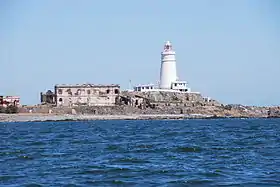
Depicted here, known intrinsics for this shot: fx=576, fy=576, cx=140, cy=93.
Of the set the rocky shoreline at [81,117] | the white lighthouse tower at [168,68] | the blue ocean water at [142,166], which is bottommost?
the blue ocean water at [142,166]

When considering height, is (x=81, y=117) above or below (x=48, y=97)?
below

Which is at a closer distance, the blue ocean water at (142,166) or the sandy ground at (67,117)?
the blue ocean water at (142,166)

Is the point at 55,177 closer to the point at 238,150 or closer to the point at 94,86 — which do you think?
the point at 238,150

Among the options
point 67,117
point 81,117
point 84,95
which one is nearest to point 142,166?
point 67,117

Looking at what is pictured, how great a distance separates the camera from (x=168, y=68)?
122m

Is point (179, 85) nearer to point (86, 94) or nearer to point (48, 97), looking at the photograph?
point (86, 94)

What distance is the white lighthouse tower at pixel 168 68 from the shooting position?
12200 centimetres

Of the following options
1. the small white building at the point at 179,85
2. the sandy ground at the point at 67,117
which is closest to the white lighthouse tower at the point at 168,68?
the small white building at the point at 179,85

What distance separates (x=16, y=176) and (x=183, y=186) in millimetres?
6252

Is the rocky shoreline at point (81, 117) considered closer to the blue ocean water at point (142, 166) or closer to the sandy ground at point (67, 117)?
the sandy ground at point (67, 117)

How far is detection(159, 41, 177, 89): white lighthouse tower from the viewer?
12200 cm

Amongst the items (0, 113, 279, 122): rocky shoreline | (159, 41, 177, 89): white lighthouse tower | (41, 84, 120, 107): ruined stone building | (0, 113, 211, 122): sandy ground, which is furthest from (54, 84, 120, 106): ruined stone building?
(159, 41, 177, 89): white lighthouse tower

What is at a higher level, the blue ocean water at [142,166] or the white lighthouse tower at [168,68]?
the white lighthouse tower at [168,68]

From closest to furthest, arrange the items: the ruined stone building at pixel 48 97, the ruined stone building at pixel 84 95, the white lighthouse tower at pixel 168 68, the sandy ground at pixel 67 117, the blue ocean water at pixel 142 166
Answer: the blue ocean water at pixel 142 166
the sandy ground at pixel 67 117
the ruined stone building at pixel 84 95
the ruined stone building at pixel 48 97
the white lighthouse tower at pixel 168 68
